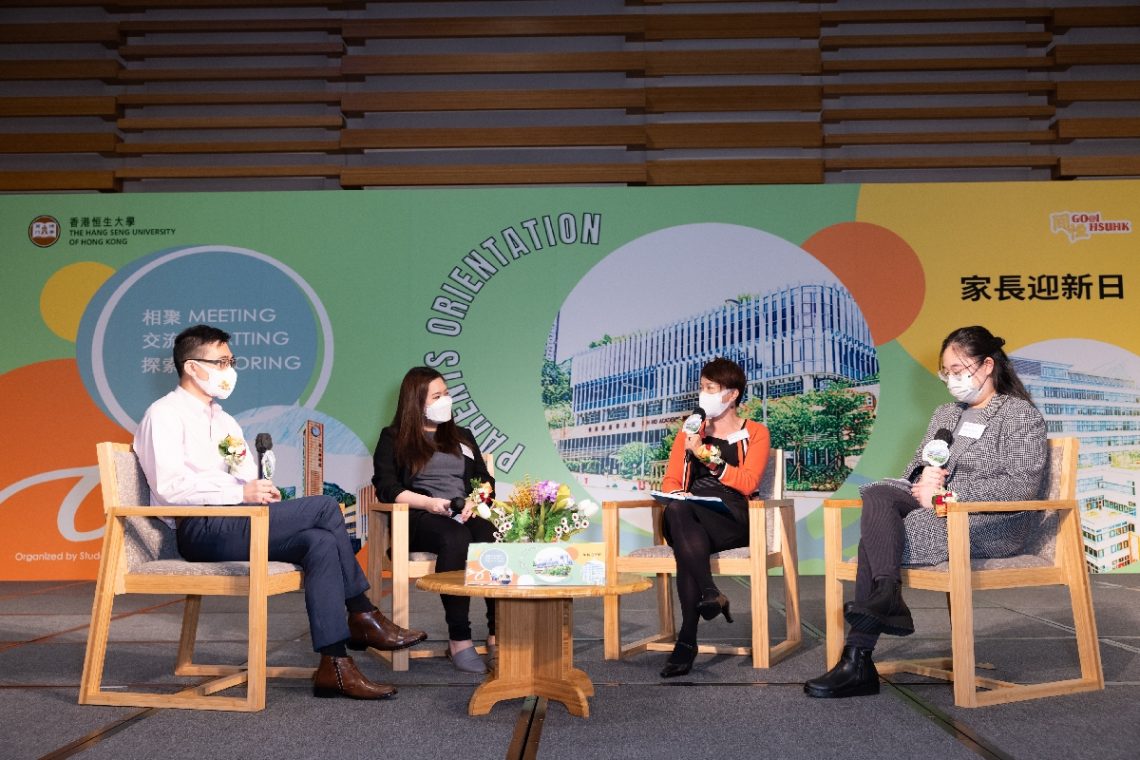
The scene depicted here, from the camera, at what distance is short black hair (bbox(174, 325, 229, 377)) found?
3271 millimetres

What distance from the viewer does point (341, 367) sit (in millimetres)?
Result: 6156

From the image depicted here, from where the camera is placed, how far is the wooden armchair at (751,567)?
346 cm

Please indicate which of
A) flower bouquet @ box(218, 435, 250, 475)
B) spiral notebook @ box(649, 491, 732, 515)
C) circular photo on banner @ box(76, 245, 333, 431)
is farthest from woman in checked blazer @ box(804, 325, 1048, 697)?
circular photo on banner @ box(76, 245, 333, 431)

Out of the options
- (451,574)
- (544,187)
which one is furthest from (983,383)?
(544,187)

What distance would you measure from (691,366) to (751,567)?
2756 millimetres

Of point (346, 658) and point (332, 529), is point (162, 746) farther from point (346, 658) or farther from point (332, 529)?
point (332, 529)

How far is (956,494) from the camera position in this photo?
3.03 m

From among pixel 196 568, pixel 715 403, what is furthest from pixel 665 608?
pixel 196 568

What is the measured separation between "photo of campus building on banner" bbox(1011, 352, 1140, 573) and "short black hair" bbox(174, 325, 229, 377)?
4.71 meters

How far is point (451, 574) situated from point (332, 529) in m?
0.39

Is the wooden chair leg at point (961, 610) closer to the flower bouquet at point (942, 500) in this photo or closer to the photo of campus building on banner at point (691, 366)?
the flower bouquet at point (942, 500)

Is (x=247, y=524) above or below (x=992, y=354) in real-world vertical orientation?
below

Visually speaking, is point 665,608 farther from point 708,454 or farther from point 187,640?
point 187,640

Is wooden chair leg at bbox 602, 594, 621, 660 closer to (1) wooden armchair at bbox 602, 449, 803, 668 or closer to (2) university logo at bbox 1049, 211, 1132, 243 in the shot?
(1) wooden armchair at bbox 602, 449, 803, 668
